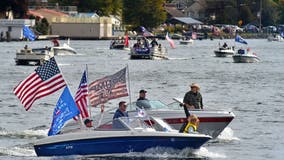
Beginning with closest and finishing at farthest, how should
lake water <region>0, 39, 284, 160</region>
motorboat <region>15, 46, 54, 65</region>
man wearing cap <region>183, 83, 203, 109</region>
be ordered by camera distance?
lake water <region>0, 39, 284, 160</region>, man wearing cap <region>183, 83, 203, 109</region>, motorboat <region>15, 46, 54, 65</region>

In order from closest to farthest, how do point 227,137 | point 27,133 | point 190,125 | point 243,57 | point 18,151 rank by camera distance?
point 190,125 < point 18,151 < point 227,137 < point 27,133 < point 243,57

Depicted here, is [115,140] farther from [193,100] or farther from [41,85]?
[193,100]

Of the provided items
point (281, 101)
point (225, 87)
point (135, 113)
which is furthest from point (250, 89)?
point (135, 113)

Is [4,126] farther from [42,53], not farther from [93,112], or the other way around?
[42,53]

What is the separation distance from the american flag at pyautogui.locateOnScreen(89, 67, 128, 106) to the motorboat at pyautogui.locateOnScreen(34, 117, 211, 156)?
1473mm

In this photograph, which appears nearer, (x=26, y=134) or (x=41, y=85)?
(x=41, y=85)

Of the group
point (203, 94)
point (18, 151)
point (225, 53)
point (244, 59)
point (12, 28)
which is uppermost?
point (18, 151)

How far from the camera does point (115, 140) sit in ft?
105

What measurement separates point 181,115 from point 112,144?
5.15m

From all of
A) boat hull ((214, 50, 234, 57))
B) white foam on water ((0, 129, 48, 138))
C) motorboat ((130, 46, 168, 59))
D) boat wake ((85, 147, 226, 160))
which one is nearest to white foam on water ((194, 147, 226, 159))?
boat wake ((85, 147, 226, 160))

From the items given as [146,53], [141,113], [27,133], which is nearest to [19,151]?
[141,113]

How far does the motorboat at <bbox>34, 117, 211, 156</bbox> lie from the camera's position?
31797 millimetres

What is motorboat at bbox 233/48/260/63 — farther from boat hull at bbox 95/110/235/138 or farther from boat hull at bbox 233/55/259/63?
boat hull at bbox 95/110/235/138

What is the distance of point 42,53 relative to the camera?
3649 inches
